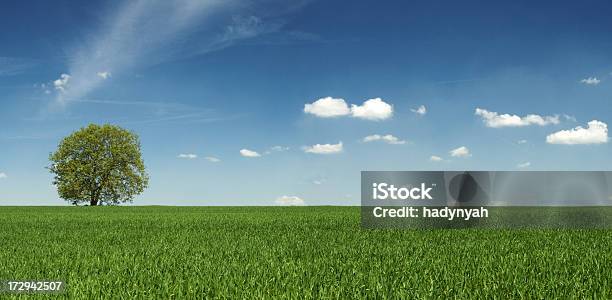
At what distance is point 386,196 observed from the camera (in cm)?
1623

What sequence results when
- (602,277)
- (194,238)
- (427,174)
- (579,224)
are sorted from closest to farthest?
1. (602,277)
2. (194,238)
3. (427,174)
4. (579,224)

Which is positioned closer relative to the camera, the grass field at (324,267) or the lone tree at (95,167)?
the grass field at (324,267)

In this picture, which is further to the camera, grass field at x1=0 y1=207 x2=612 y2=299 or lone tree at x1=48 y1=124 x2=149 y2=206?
lone tree at x1=48 y1=124 x2=149 y2=206

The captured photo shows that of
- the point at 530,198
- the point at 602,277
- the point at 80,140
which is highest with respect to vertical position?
the point at 80,140

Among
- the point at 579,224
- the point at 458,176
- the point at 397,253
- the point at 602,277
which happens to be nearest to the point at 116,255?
the point at 397,253

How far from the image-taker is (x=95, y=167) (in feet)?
214

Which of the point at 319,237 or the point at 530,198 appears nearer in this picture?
the point at 319,237

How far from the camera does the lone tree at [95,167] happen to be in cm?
6500

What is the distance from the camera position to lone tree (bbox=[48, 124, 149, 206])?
213 ft

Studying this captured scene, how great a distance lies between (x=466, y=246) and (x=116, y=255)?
7.43 metres

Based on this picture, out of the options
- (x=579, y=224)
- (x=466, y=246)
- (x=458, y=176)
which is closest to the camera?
(x=466, y=246)

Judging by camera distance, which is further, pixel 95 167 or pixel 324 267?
pixel 95 167

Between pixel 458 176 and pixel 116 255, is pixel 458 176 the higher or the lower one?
the higher one

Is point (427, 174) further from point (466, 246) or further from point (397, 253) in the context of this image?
point (397, 253)
